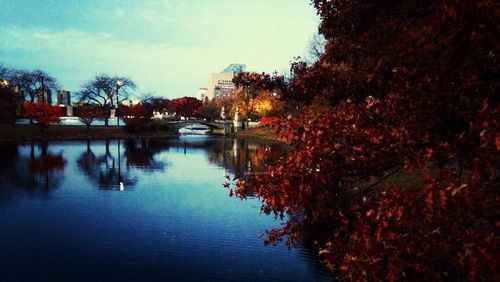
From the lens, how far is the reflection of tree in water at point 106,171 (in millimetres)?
33269

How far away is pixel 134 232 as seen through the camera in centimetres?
1981

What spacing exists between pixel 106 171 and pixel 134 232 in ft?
72.5

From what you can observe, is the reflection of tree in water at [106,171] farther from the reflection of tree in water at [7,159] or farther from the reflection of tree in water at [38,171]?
the reflection of tree in water at [7,159]

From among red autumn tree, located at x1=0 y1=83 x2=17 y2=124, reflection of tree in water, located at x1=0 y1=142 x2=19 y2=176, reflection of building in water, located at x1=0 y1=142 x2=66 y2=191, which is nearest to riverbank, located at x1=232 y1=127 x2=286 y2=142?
reflection of building in water, located at x1=0 y1=142 x2=66 y2=191

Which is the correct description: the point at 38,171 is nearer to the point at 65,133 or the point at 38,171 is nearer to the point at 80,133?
the point at 65,133

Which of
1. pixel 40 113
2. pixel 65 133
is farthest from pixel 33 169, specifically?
pixel 65 133

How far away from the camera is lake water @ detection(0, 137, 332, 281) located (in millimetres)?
15094

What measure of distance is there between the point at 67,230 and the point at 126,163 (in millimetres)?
27522

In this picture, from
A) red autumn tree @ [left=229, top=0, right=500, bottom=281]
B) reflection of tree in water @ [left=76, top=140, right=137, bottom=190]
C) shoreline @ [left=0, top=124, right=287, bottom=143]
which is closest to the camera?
red autumn tree @ [left=229, top=0, right=500, bottom=281]

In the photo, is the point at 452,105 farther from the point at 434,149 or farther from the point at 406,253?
the point at 406,253

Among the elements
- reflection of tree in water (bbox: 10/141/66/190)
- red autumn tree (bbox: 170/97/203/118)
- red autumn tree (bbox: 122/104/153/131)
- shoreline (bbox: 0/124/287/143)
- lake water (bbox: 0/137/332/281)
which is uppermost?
red autumn tree (bbox: 170/97/203/118)

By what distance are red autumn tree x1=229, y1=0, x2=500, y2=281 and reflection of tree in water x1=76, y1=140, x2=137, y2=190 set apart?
27590mm

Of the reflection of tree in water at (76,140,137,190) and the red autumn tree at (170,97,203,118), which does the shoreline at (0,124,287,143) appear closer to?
the reflection of tree in water at (76,140,137,190)

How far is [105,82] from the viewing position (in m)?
99.2
